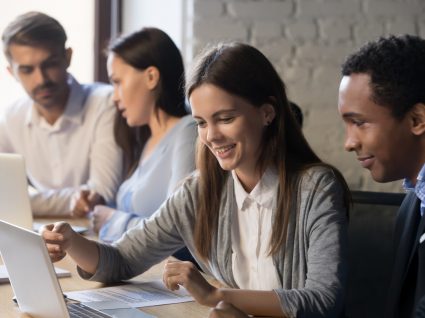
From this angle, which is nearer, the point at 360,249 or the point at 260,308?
the point at 260,308

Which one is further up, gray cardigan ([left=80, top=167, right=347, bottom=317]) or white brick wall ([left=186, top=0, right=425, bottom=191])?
white brick wall ([left=186, top=0, right=425, bottom=191])

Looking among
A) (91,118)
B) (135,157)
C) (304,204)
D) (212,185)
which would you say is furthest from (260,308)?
(91,118)

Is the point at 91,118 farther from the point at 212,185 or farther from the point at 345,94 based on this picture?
the point at 345,94

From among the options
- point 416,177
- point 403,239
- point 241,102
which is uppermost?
point 241,102

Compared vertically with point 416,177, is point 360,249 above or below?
below

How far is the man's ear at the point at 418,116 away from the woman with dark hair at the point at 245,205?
0.64ft

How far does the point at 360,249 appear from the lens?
199cm

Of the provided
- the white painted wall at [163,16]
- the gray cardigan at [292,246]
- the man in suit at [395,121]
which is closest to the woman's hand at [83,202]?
the white painted wall at [163,16]

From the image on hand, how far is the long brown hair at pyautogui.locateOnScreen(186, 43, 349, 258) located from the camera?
1.68m

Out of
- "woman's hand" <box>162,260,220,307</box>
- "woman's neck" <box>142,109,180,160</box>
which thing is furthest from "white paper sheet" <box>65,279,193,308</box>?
"woman's neck" <box>142,109,180,160</box>

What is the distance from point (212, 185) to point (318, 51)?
1.36m

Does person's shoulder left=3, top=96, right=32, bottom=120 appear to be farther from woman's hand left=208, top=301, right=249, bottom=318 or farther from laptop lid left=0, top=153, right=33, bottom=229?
woman's hand left=208, top=301, right=249, bottom=318

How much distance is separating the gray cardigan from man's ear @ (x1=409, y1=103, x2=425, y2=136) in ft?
0.65

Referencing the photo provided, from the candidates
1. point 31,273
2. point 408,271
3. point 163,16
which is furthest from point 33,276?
point 163,16
